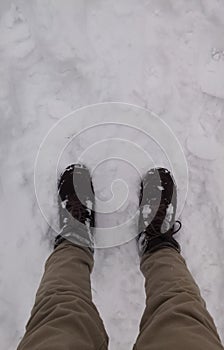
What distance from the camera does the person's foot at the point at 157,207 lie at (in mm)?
1162

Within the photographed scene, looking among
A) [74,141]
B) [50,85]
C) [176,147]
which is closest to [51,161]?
[74,141]

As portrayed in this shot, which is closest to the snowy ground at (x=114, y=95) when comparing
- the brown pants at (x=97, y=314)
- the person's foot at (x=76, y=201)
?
the person's foot at (x=76, y=201)

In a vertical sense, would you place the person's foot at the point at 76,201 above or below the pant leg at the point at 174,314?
below

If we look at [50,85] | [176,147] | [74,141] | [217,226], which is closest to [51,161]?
[74,141]

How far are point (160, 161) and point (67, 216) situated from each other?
0.33 meters

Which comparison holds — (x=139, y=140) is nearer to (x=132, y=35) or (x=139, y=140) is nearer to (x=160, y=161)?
(x=160, y=161)

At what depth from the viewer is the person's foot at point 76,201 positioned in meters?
1.16

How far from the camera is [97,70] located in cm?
126

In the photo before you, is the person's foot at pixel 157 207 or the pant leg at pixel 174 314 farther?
the person's foot at pixel 157 207

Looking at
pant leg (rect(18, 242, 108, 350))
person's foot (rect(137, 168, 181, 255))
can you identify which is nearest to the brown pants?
pant leg (rect(18, 242, 108, 350))

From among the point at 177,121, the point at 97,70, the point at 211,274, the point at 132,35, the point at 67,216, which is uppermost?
the point at 132,35

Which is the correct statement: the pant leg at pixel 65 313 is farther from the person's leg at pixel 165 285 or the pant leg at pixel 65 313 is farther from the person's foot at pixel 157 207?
the person's foot at pixel 157 207

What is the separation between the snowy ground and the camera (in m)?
1.21

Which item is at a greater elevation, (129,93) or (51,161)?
(129,93)
